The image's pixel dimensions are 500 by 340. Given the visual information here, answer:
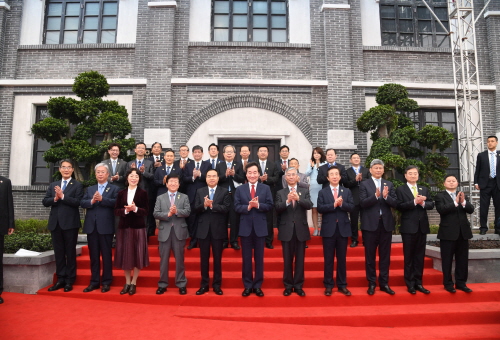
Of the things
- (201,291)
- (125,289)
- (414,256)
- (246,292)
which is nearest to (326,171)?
(414,256)

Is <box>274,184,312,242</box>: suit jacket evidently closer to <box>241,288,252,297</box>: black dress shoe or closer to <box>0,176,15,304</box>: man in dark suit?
<box>241,288,252,297</box>: black dress shoe

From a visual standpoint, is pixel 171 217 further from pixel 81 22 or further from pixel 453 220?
pixel 81 22

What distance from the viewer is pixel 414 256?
5.47m

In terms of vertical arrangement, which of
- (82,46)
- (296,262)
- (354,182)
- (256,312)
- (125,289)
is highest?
(82,46)

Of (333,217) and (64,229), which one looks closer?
(333,217)

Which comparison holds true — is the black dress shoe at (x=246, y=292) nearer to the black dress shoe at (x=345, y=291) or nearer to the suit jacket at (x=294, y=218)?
the suit jacket at (x=294, y=218)

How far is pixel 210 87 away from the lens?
10391 mm

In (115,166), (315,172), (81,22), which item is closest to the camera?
(115,166)

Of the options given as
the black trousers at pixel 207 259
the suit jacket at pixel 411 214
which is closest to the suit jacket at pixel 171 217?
the black trousers at pixel 207 259

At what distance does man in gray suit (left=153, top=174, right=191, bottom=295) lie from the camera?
537 cm

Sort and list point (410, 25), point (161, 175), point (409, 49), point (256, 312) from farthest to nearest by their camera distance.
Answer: point (410, 25) < point (409, 49) < point (161, 175) < point (256, 312)

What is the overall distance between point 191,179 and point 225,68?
16.5ft

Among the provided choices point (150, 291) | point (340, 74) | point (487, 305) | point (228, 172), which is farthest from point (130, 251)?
point (340, 74)

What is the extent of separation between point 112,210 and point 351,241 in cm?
450
